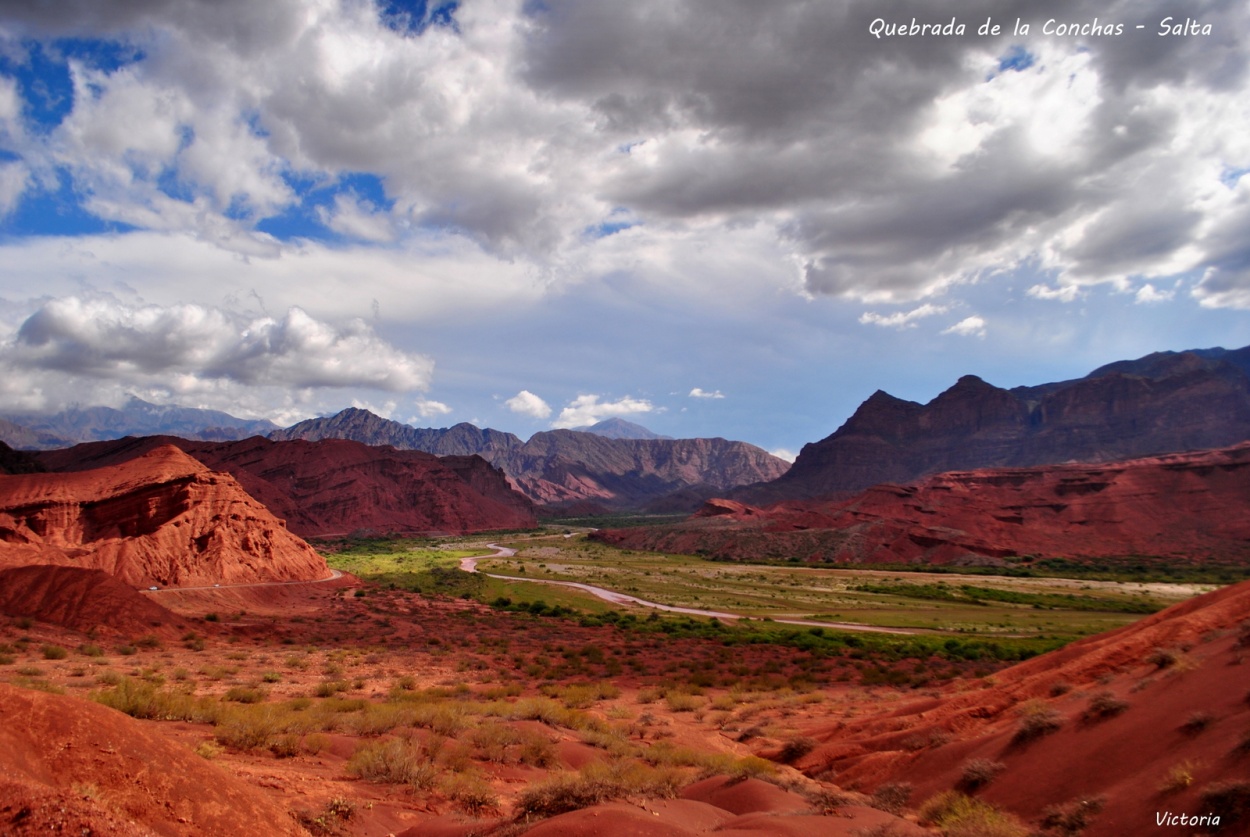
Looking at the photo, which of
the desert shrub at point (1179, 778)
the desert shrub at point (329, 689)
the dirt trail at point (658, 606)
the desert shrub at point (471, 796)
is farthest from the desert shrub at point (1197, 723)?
the dirt trail at point (658, 606)

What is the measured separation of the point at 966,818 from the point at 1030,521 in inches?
4536

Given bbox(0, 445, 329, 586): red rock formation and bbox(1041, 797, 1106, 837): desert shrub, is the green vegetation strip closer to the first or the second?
bbox(1041, 797, 1106, 837): desert shrub

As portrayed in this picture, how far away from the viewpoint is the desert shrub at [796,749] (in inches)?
610

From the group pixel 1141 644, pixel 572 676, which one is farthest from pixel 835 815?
pixel 572 676

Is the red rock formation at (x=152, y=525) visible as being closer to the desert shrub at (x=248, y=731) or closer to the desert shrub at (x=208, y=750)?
the desert shrub at (x=248, y=731)

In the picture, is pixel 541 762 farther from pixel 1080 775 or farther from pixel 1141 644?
pixel 1141 644

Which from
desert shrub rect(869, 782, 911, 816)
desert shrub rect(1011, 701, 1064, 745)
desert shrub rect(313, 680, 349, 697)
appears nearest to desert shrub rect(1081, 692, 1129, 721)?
desert shrub rect(1011, 701, 1064, 745)

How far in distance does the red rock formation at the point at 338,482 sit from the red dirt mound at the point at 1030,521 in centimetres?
6063

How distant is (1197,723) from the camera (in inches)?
351

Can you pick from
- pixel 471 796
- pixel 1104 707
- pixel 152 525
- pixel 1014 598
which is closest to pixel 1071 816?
pixel 1104 707

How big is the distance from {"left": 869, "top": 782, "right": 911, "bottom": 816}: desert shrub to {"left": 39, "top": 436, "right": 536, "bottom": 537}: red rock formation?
12981 cm

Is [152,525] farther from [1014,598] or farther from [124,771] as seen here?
[1014,598]

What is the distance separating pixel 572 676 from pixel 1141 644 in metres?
18.7

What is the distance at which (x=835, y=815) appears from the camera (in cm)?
888
